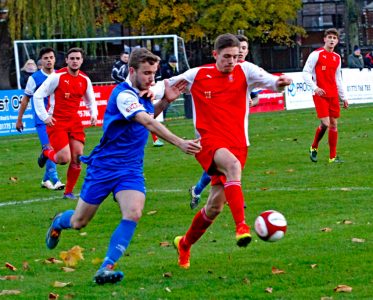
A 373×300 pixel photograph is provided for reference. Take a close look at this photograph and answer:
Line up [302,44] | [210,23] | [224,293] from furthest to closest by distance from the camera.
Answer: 1. [302,44]
2. [210,23]
3. [224,293]

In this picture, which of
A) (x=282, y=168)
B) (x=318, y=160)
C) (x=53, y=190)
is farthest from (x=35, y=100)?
(x=318, y=160)

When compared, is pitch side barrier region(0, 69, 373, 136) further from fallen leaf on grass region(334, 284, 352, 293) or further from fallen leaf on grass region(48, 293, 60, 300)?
fallen leaf on grass region(334, 284, 352, 293)

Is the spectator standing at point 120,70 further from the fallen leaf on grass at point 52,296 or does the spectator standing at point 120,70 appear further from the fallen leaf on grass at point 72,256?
the fallen leaf on grass at point 52,296

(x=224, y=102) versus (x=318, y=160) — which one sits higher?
(x=224, y=102)

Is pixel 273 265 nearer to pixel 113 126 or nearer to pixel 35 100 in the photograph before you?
pixel 113 126

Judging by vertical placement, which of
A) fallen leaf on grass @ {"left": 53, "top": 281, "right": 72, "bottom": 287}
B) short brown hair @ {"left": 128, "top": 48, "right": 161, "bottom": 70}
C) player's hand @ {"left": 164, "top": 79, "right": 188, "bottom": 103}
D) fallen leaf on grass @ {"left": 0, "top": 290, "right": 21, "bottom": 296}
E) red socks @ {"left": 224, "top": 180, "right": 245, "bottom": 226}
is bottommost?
fallen leaf on grass @ {"left": 53, "top": 281, "right": 72, "bottom": 287}

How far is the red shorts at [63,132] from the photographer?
1545cm

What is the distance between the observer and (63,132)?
15477 mm

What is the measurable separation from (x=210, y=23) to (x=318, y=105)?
3243 centimetres

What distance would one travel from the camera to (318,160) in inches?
765

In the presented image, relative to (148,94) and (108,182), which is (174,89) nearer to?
(148,94)

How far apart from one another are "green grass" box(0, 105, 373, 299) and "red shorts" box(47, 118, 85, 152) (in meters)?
0.80

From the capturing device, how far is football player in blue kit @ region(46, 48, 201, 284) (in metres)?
9.02

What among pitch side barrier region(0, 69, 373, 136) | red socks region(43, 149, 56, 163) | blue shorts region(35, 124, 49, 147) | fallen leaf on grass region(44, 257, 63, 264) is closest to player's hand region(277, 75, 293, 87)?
fallen leaf on grass region(44, 257, 63, 264)
